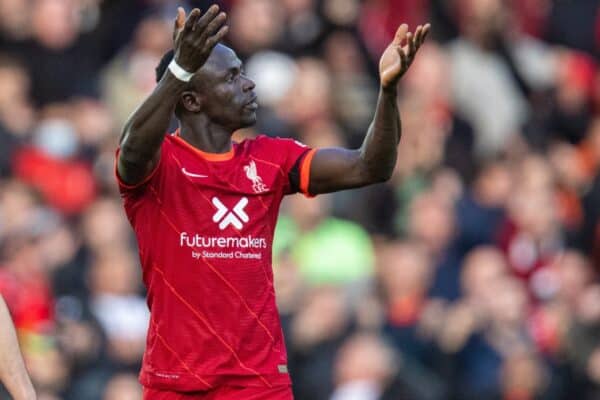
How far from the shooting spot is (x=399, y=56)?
6.91 metres

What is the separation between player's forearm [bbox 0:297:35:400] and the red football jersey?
0.71 m

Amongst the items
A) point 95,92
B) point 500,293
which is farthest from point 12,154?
point 500,293

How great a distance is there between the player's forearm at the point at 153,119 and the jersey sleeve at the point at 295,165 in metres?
0.70

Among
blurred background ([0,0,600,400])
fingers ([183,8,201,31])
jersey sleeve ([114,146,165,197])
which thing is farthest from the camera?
blurred background ([0,0,600,400])

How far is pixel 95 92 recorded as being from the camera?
534 inches

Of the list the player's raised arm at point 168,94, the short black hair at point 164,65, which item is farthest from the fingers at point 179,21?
the short black hair at point 164,65

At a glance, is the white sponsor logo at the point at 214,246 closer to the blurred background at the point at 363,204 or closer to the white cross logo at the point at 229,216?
the white cross logo at the point at 229,216

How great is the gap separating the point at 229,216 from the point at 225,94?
516mm

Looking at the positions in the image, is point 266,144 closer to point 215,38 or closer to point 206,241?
point 206,241

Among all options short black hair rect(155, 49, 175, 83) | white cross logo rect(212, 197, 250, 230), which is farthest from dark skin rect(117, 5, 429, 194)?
white cross logo rect(212, 197, 250, 230)

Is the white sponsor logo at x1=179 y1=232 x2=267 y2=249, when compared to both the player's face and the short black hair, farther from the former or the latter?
the short black hair

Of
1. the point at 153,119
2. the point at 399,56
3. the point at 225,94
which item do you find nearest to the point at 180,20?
the point at 153,119

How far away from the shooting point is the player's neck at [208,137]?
7.27 meters

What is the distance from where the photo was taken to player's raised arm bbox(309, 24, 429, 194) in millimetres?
6898
